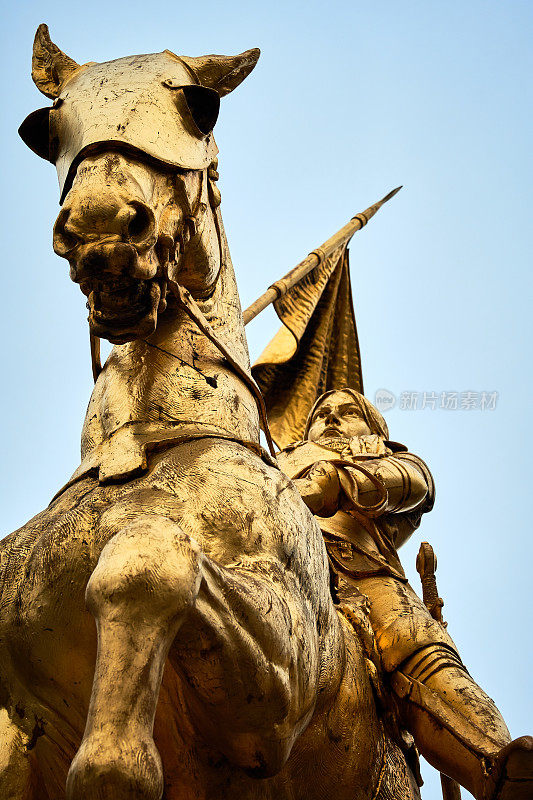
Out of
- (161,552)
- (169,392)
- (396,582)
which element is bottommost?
A: (396,582)

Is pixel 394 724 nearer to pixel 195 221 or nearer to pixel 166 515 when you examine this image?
pixel 166 515

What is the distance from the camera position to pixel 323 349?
5551mm

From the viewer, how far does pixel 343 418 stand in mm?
4906

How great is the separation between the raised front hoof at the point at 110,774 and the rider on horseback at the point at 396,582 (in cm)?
123

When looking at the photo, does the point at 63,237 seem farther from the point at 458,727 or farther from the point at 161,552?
the point at 458,727

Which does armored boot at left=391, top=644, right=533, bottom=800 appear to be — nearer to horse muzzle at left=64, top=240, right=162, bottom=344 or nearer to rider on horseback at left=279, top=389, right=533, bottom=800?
rider on horseback at left=279, top=389, right=533, bottom=800

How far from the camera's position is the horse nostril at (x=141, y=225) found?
7.45 feet

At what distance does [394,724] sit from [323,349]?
8.80ft

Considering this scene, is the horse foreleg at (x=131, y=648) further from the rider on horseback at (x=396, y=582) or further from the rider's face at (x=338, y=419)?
the rider's face at (x=338, y=419)

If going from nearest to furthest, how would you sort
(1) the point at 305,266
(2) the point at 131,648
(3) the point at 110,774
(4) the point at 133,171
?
(3) the point at 110,774 → (2) the point at 131,648 → (4) the point at 133,171 → (1) the point at 305,266

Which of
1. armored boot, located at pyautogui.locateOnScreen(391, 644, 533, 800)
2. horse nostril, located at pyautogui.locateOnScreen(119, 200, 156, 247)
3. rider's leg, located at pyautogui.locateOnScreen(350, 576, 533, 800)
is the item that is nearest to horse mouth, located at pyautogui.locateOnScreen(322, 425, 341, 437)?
rider's leg, located at pyautogui.locateOnScreen(350, 576, 533, 800)

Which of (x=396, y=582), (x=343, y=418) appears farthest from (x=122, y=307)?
(x=343, y=418)

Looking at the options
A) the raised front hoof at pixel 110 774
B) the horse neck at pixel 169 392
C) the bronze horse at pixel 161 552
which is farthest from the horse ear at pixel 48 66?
the raised front hoof at pixel 110 774

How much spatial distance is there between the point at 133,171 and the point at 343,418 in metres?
2.67
